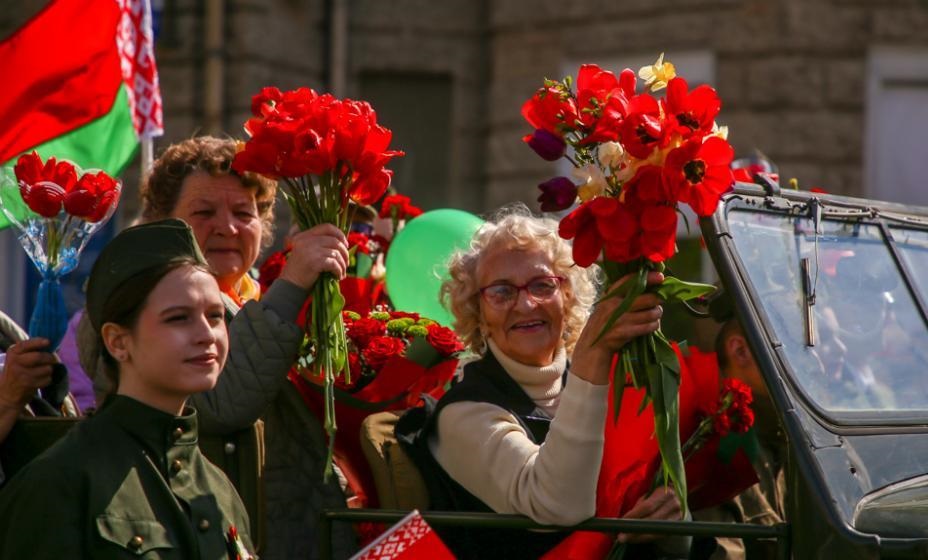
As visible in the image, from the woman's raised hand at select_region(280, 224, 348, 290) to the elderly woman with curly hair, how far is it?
19.5 inches

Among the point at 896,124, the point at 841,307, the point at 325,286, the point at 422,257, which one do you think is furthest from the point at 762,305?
the point at 896,124

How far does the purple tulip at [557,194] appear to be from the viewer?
2.95m

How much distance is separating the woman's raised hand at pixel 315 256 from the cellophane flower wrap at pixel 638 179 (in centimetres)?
60

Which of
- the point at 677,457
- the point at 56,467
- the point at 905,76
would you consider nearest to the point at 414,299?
the point at 677,457

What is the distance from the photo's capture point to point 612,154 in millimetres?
2939

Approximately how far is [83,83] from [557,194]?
3.11m

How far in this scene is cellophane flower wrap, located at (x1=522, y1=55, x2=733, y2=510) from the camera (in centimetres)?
291

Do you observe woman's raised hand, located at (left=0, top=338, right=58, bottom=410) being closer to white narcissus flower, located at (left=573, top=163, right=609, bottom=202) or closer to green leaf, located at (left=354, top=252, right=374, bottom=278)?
white narcissus flower, located at (left=573, top=163, right=609, bottom=202)

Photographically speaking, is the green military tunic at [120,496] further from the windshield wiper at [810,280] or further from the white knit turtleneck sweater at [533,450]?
the windshield wiper at [810,280]

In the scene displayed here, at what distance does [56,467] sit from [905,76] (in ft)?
30.3

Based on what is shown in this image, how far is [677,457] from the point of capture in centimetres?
300

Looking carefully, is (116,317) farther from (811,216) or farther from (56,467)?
(811,216)

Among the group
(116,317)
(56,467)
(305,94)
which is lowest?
(56,467)

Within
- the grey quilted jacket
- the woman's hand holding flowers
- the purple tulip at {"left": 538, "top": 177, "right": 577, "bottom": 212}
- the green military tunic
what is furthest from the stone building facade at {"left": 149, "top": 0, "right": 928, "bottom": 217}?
the green military tunic
